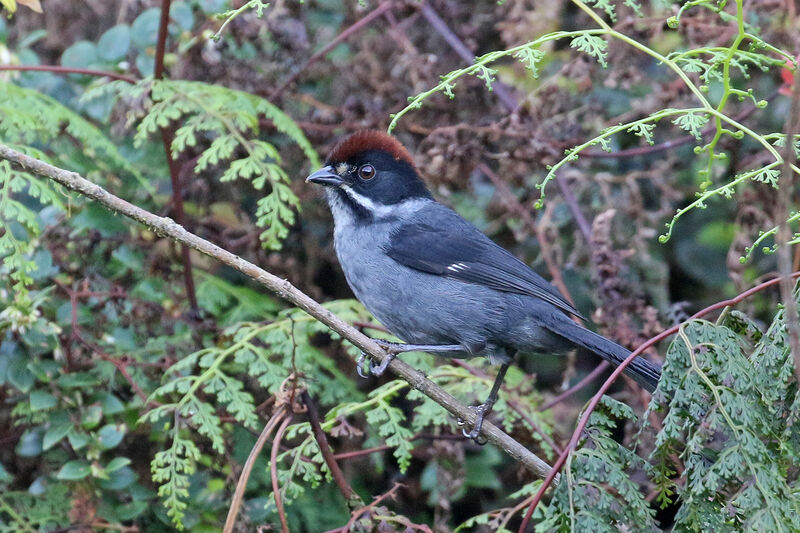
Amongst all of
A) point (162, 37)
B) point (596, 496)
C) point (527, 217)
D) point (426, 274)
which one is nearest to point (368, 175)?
point (426, 274)

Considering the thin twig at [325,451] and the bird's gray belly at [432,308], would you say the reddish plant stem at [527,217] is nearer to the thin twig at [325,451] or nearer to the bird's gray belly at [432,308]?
the bird's gray belly at [432,308]

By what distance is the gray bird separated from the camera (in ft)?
12.3

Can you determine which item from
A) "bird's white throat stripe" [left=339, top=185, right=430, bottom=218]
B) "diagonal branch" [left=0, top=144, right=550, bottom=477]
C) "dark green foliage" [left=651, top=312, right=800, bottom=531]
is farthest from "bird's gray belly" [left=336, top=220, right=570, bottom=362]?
"dark green foliage" [left=651, top=312, right=800, bottom=531]

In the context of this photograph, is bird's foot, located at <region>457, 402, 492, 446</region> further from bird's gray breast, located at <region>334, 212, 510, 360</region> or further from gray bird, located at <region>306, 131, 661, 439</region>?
bird's gray breast, located at <region>334, 212, 510, 360</region>

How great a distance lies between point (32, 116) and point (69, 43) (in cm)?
208

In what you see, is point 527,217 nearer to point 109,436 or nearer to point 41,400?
point 109,436

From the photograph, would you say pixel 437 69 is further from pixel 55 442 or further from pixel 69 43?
pixel 55 442

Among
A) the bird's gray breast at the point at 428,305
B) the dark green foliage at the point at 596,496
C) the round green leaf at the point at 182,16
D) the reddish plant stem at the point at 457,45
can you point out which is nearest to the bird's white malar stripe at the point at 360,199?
the bird's gray breast at the point at 428,305

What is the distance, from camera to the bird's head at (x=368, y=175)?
4.08 metres

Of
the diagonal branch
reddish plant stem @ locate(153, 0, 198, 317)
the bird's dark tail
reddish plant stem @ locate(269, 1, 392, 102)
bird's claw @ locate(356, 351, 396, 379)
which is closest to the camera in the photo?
the diagonal branch

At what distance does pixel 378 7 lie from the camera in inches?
202

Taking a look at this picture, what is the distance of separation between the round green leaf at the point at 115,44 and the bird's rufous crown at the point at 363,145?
1.25 m

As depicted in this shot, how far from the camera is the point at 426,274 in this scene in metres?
3.91

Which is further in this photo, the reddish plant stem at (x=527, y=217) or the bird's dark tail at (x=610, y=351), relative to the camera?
the reddish plant stem at (x=527, y=217)
